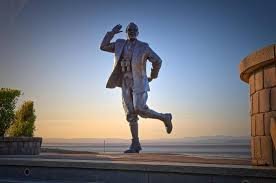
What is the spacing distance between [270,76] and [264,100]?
288mm

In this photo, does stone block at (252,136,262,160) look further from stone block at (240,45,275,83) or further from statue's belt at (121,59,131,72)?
statue's belt at (121,59,131,72)

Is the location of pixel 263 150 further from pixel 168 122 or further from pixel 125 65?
pixel 125 65

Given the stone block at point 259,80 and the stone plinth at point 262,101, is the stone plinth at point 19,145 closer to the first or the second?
the stone plinth at point 262,101

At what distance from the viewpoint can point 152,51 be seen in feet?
26.0

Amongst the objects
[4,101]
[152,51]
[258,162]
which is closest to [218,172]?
[258,162]

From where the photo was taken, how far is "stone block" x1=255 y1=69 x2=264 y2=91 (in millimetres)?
4586

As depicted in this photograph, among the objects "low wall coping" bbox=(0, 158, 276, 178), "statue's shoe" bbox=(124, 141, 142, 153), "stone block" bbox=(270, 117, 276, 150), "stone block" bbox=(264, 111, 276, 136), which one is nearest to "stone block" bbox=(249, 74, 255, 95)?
"stone block" bbox=(264, 111, 276, 136)

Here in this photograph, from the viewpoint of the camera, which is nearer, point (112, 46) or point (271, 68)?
point (271, 68)

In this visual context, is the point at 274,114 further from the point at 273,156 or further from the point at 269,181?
the point at 269,181

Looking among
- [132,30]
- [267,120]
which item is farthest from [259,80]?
[132,30]

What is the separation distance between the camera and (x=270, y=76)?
4.41 metres

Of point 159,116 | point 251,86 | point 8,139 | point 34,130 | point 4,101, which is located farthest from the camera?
point 34,130

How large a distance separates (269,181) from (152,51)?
4.60 metres

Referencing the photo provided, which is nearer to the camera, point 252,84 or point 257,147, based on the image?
point 257,147
